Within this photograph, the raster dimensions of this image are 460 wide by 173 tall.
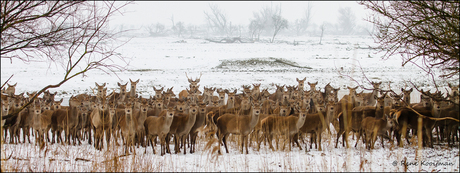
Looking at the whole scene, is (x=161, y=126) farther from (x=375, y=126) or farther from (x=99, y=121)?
(x=375, y=126)

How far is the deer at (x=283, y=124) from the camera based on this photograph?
8573 mm

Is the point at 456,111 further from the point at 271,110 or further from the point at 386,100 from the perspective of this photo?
the point at 271,110

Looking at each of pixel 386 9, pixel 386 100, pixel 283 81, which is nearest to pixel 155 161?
pixel 386 9

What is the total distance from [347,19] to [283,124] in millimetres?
115221

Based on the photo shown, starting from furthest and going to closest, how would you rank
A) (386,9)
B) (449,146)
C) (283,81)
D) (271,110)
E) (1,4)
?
(283,81), (271,110), (449,146), (386,9), (1,4)

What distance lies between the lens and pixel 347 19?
117 metres

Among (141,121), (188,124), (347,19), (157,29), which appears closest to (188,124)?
(188,124)

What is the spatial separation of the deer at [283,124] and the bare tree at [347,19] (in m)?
111

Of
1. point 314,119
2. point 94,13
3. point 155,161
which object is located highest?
point 94,13

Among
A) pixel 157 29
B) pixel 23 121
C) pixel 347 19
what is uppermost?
pixel 347 19

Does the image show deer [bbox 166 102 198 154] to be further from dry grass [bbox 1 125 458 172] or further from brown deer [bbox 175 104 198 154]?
dry grass [bbox 1 125 458 172]

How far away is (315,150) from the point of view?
8.59 m

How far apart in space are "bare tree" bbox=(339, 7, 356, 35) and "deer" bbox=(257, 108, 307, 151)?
111 m

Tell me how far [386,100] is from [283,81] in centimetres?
1114
